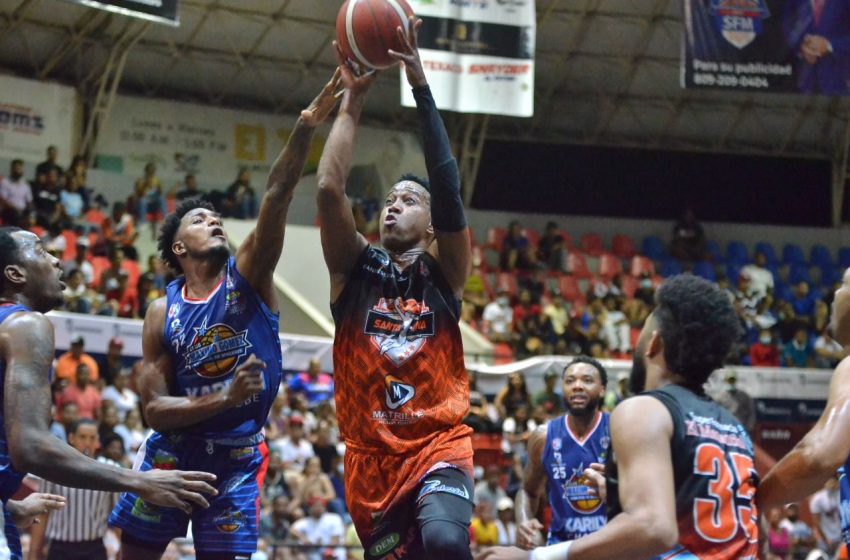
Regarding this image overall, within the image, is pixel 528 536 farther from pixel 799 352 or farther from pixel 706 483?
pixel 799 352

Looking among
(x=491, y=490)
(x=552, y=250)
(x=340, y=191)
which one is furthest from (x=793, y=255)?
(x=340, y=191)

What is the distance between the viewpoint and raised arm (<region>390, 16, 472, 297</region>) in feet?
17.8

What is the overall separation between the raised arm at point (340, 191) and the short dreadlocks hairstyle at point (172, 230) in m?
0.95

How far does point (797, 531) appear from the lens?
52.6 feet

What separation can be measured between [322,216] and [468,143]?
718 inches

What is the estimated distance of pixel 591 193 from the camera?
82.3 feet

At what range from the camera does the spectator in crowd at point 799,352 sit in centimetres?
2081

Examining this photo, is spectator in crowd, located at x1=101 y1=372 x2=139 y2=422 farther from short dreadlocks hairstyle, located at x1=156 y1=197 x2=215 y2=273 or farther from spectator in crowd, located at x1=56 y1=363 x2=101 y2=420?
short dreadlocks hairstyle, located at x1=156 y1=197 x2=215 y2=273

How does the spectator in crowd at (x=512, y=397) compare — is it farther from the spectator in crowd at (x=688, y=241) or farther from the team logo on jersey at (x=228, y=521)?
the team logo on jersey at (x=228, y=521)

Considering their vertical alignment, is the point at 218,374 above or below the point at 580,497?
above

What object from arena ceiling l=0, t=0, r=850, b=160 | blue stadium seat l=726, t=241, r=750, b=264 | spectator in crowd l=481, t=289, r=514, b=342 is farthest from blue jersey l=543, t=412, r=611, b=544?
blue stadium seat l=726, t=241, r=750, b=264

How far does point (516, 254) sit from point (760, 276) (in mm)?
4726

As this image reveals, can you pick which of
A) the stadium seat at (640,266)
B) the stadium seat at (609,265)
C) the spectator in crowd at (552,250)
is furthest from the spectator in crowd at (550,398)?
the stadium seat at (640,266)

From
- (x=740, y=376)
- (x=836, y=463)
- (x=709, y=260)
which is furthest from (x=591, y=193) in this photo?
(x=836, y=463)
